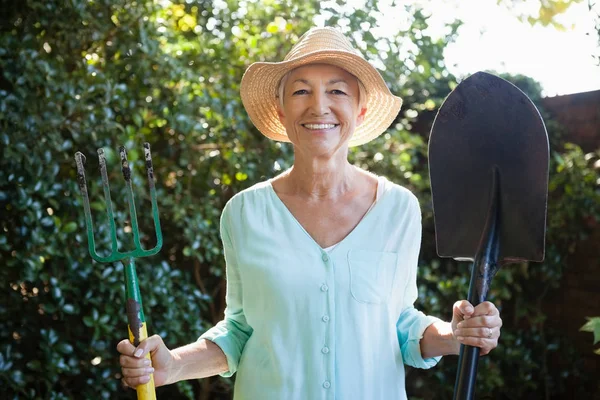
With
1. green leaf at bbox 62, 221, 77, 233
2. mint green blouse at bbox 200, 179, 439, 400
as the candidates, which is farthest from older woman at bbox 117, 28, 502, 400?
green leaf at bbox 62, 221, 77, 233

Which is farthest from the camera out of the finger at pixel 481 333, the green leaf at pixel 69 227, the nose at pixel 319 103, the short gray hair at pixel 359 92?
the green leaf at pixel 69 227

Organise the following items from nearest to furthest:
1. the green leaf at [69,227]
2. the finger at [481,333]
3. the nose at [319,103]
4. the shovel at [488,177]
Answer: the finger at [481,333] < the shovel at [488,177] < the nose at [319,103] < the green leaf at [69,227]

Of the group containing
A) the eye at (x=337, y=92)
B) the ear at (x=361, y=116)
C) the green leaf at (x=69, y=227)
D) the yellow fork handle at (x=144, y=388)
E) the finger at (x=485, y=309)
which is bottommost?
the yellow fork handle at (x=144, y=388)

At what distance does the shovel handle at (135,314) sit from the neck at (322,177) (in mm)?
507

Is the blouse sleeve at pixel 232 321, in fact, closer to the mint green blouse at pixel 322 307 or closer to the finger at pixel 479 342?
the mint green blouse at pixel 322 307

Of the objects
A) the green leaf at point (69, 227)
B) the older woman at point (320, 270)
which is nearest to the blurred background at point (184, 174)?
the green leaf at point (69, 227)

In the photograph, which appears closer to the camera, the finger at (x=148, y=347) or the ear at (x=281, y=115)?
the finger at (x=148, y=347)

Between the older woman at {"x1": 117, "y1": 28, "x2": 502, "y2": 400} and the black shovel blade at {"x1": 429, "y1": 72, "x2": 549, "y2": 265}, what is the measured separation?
5.3 inches

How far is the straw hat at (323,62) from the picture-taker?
5.79 ft

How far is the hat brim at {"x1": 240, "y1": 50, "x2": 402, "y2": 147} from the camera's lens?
177cm

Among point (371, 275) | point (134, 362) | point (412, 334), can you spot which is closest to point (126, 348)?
point (134, 362)

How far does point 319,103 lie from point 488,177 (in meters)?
0.42

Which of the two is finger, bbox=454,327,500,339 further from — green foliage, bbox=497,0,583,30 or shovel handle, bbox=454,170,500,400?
green foliage, bbox=497,0,583,30

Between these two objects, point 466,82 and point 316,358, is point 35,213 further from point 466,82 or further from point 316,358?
point 466,82
